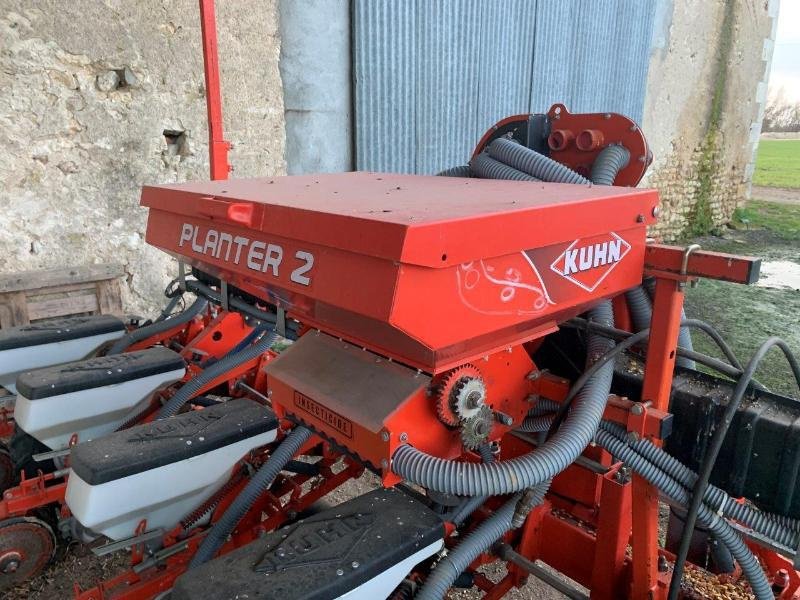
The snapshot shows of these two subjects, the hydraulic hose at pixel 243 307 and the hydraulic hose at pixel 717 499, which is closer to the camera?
the hydraulic hose at pixel 717 499

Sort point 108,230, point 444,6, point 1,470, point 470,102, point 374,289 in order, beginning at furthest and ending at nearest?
point 470,102, point 444,6, point 108,230, point 1,470, point 374,289

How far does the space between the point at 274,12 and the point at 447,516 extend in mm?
4010

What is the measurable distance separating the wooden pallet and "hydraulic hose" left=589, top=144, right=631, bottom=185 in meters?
3.28

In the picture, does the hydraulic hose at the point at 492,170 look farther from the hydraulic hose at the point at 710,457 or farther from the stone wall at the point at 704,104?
the stone wall at the point at 704,104

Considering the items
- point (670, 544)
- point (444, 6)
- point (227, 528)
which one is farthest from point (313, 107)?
point (670, 544)

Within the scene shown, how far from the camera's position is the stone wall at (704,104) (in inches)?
336

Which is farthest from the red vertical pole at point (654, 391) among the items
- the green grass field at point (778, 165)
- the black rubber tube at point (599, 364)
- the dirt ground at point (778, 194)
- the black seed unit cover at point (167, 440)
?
the green grass field at point (778, 165)

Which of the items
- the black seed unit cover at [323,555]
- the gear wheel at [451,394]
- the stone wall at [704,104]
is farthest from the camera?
the stone wall at [704,104]

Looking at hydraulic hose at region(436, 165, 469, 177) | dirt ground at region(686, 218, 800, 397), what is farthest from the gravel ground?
dirt ground at region(686, 218, 800, 397)

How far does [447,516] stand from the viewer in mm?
1723

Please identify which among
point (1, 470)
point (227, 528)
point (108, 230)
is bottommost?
point (1, 470)

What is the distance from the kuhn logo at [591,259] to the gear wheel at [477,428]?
0.40 metres

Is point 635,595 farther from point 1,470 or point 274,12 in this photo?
point 274,12

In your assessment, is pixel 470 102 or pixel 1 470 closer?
pixel 1 470
